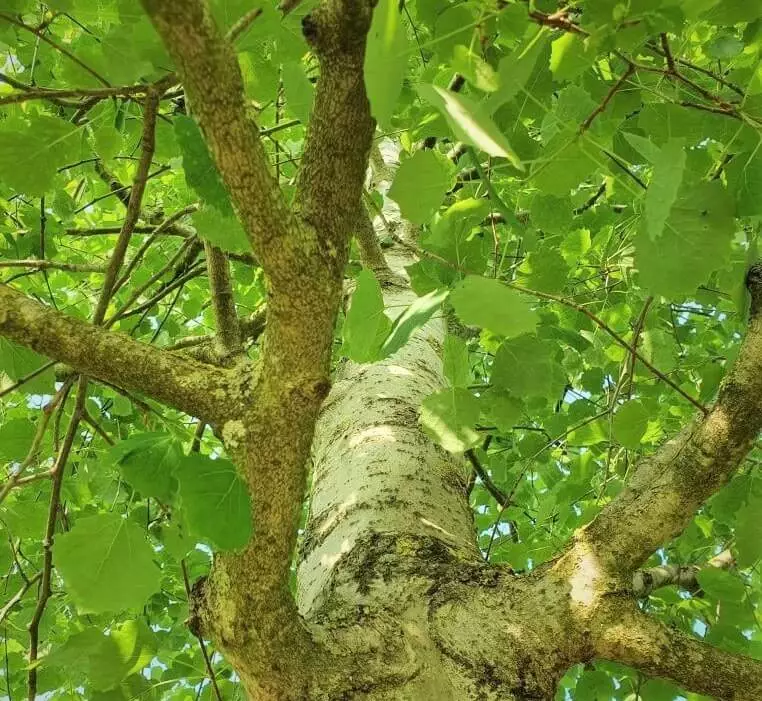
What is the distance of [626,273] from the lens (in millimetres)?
1812

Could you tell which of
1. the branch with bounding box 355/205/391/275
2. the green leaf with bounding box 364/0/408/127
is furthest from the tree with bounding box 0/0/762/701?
the branch with bounding box 355/205/391/275

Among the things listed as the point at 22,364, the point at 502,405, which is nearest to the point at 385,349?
the point at 502,405

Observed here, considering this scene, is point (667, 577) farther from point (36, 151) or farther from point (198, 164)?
point (36, 151)

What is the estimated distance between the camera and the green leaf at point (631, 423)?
4.66 feet

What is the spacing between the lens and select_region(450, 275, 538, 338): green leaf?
63 centimetres

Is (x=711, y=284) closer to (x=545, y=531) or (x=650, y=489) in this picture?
(x=545, y=531)

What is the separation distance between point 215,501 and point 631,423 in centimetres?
100

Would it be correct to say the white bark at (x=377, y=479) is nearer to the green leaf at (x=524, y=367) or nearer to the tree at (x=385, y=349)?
the tree at (x=385, y=349)

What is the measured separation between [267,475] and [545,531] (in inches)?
85.4

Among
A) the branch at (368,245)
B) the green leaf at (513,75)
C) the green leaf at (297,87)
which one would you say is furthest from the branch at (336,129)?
the branch at (368,245)

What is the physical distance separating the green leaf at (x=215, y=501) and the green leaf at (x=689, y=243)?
1.75 ft

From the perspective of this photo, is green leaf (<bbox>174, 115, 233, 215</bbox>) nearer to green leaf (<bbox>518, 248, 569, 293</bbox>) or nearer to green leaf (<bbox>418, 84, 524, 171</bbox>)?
green leaf (<bbox>418, 84, 524, 171</bbox>)

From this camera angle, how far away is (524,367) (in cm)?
114

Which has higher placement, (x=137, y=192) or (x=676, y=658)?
(x=137, y=192)
